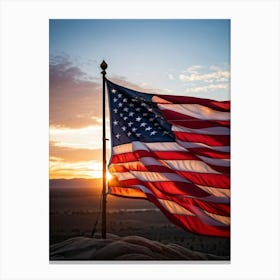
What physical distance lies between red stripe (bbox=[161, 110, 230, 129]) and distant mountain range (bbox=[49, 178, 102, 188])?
0.91 m

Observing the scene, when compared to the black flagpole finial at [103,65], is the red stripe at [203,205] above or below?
below

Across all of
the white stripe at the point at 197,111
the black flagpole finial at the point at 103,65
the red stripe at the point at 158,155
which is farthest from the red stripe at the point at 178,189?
the black flagpole finial at the point at 103,65

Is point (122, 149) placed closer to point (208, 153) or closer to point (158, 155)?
point (158, 155)

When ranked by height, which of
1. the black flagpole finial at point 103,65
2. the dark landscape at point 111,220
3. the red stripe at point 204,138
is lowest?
the dark landscape at point 111,220

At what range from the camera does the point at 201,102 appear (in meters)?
4.06

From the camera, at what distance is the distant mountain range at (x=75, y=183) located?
13.6ft

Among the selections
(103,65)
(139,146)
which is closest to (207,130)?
(139,146)

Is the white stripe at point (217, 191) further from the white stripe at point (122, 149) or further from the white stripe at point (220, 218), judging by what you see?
the white stripe at point (122, 149)

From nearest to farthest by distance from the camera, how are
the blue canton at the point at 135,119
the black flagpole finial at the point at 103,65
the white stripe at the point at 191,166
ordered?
the white stripe at the point at 191,166, the blue canton at the point at 135,119, the black flagpole finial at the point at 103,65

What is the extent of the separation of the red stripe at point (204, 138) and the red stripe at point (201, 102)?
0.27 m

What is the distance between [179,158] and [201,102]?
1.83ft
